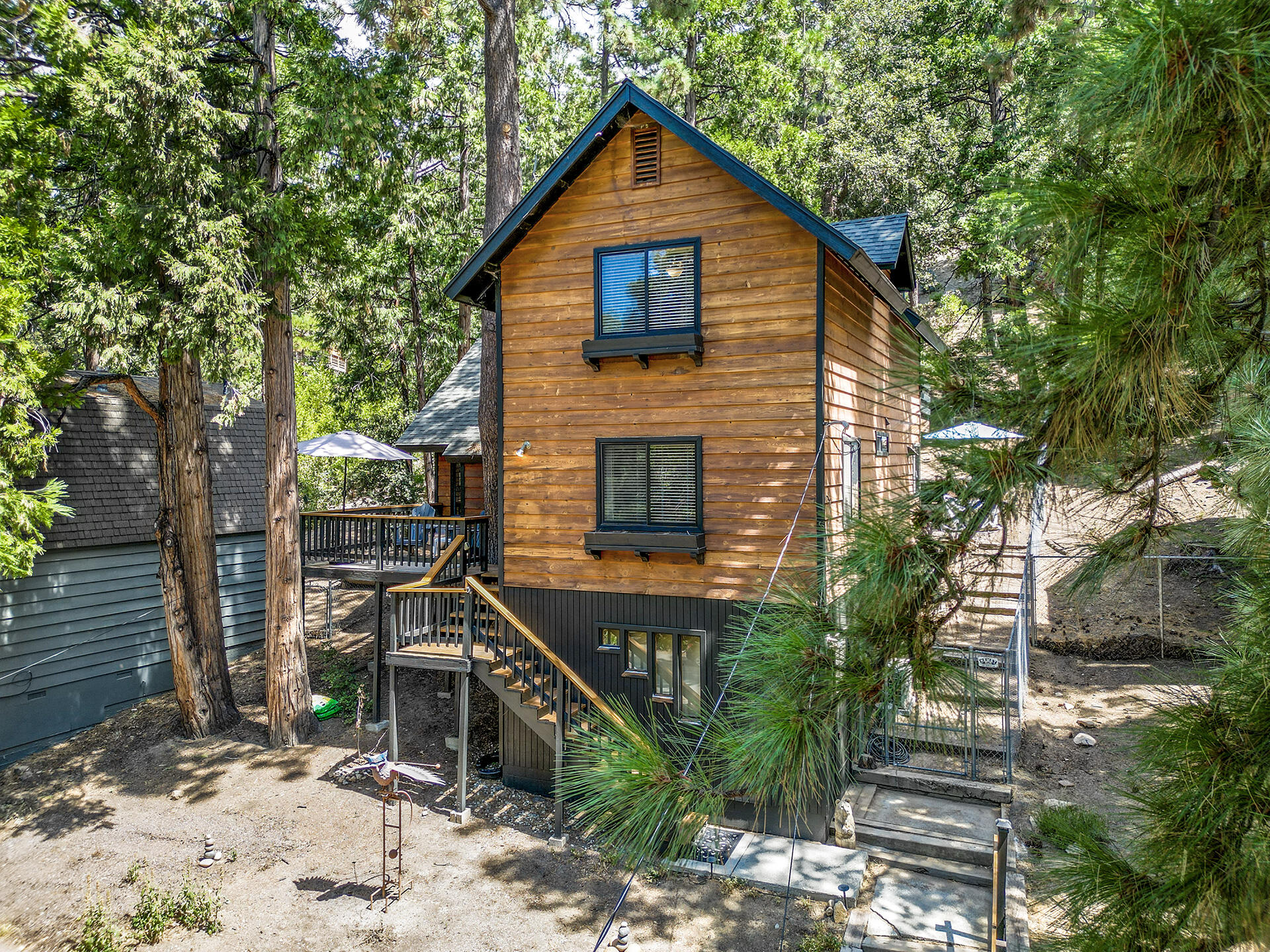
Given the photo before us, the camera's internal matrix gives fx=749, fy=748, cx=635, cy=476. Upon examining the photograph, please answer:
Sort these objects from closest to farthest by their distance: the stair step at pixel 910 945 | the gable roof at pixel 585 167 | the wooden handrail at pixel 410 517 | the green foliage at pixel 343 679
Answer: the stair step at pixel 910 945, the gable roof at pixel 585 167, the wooden handrail at pixel 410 517, the green foliage at pixel 343 679

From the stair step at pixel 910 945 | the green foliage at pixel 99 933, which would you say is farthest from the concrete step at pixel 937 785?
the green foliage at pixel 99 933

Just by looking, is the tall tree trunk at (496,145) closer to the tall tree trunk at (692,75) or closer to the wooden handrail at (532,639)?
the wooden handrail at (532,639)

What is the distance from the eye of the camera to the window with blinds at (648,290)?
911 cm

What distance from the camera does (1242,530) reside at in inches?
98.3

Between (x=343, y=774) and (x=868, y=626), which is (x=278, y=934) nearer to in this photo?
(x=343, y=774)

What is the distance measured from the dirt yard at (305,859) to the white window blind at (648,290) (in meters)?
6.38

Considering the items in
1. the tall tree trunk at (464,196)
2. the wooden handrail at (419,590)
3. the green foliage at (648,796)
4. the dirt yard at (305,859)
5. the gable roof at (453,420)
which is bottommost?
the dirt yard at (305,859)

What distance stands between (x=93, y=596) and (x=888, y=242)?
14.7m

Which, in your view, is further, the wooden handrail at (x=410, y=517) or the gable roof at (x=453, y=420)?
the gable roof at (x=453, y=420)

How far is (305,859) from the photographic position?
348 inches

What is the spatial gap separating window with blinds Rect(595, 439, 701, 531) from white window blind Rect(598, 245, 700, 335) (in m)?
1.45

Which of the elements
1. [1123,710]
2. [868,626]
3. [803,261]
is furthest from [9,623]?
[1123,710]

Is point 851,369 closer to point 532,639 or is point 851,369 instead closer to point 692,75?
point 532,639

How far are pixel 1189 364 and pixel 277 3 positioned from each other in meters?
12.4
